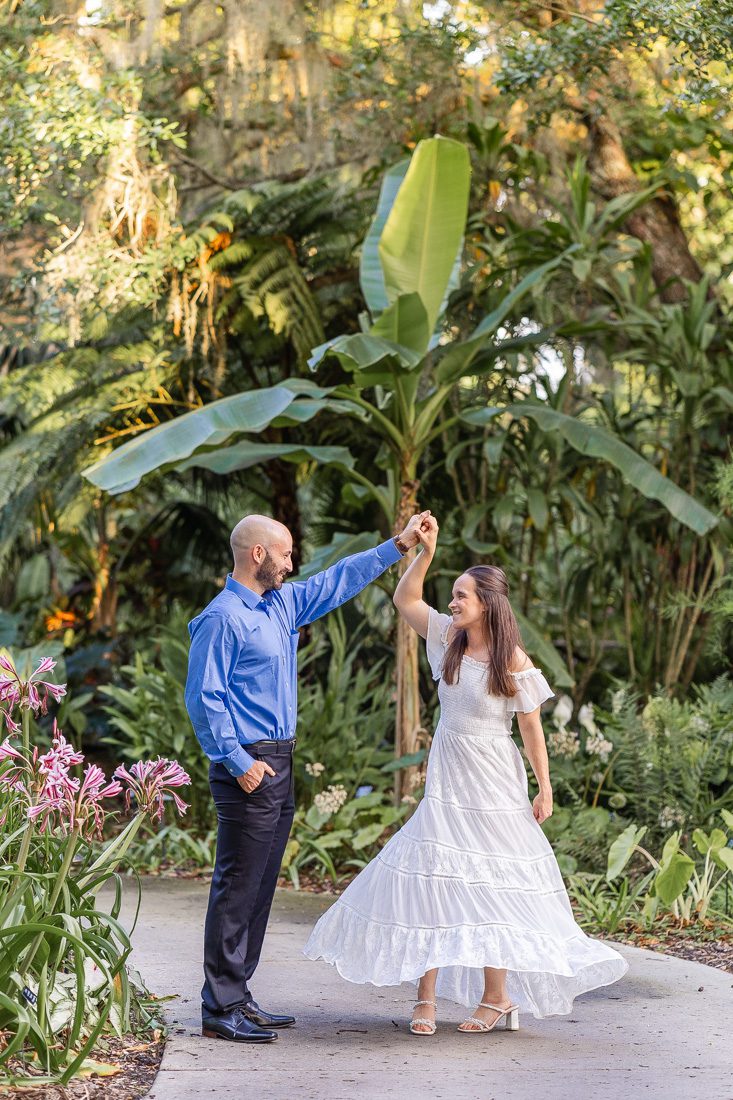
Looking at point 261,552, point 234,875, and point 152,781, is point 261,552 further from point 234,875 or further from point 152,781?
point 234,875

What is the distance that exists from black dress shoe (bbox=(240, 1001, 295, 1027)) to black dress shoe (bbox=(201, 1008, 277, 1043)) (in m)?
0.06

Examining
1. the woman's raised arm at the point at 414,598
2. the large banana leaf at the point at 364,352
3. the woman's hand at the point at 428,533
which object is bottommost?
the woman's raised arm at the point at 414,598

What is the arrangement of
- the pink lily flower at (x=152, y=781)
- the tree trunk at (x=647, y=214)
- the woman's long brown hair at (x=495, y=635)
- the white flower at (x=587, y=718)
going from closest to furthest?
1. the pink lily flower at (x=152, y=781)
2. the woman's long brown hair at (x=495, y=635)
3. the white flower at (x=587, y=718)
4. the tree trunk at (x=647, y=214)

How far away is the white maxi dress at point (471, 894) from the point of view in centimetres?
395

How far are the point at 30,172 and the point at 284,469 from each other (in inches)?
107

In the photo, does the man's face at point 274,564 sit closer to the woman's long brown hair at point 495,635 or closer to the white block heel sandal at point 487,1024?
the woman's long brown hair at point 495,635

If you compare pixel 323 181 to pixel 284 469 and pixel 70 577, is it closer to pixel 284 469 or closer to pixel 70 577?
pixel 284 469

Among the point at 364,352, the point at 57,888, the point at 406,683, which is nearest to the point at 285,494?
the point at 406,683

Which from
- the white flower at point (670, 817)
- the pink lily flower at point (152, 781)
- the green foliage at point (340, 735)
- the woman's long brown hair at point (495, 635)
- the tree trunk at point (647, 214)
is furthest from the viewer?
the tree trunk at point (647, 214)

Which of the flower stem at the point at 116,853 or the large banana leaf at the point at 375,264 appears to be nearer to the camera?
the flower stem at the point at 116,853

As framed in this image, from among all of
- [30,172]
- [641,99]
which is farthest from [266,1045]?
[641,99]

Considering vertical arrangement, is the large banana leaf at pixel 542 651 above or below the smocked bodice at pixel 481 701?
below

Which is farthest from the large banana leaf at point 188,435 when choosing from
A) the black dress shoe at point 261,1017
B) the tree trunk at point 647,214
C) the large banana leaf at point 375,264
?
the tree trunk at point 647,214

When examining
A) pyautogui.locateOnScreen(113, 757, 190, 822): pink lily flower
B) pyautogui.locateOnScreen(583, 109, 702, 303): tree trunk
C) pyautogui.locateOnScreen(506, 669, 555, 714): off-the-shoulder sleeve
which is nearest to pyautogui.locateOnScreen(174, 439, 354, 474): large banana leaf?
pyautogui.locateOnScreen(506, 669, 555, 714): off-the-shoulder sleeve
